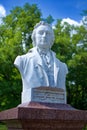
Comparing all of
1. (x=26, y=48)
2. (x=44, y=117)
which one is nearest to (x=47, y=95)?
(x=44, y=117)

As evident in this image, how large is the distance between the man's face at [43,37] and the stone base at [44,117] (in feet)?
4.65

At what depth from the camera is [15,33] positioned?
61.2ft

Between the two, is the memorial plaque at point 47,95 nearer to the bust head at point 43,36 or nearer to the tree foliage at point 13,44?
the bust head at point 43,36

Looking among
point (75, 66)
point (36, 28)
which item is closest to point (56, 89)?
point (36, 28)

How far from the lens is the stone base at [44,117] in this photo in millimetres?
5574

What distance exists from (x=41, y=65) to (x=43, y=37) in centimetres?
69

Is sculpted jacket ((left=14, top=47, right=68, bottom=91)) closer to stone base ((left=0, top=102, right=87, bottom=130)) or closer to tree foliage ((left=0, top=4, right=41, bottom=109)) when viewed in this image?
stone base ((left=0, top=102, right=87, bottom=130))

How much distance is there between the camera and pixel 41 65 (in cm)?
658

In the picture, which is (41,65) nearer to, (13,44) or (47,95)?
(47,95)

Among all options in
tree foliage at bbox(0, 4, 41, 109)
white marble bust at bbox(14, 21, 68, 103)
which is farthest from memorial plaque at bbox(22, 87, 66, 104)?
tree foliage at bbox(0, 4, 41, 109)

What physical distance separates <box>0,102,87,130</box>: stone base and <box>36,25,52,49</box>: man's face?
1.42 m

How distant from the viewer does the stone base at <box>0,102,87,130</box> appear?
18.3 ft

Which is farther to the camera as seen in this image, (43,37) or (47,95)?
(43,37)

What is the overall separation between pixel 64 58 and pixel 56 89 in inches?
442
